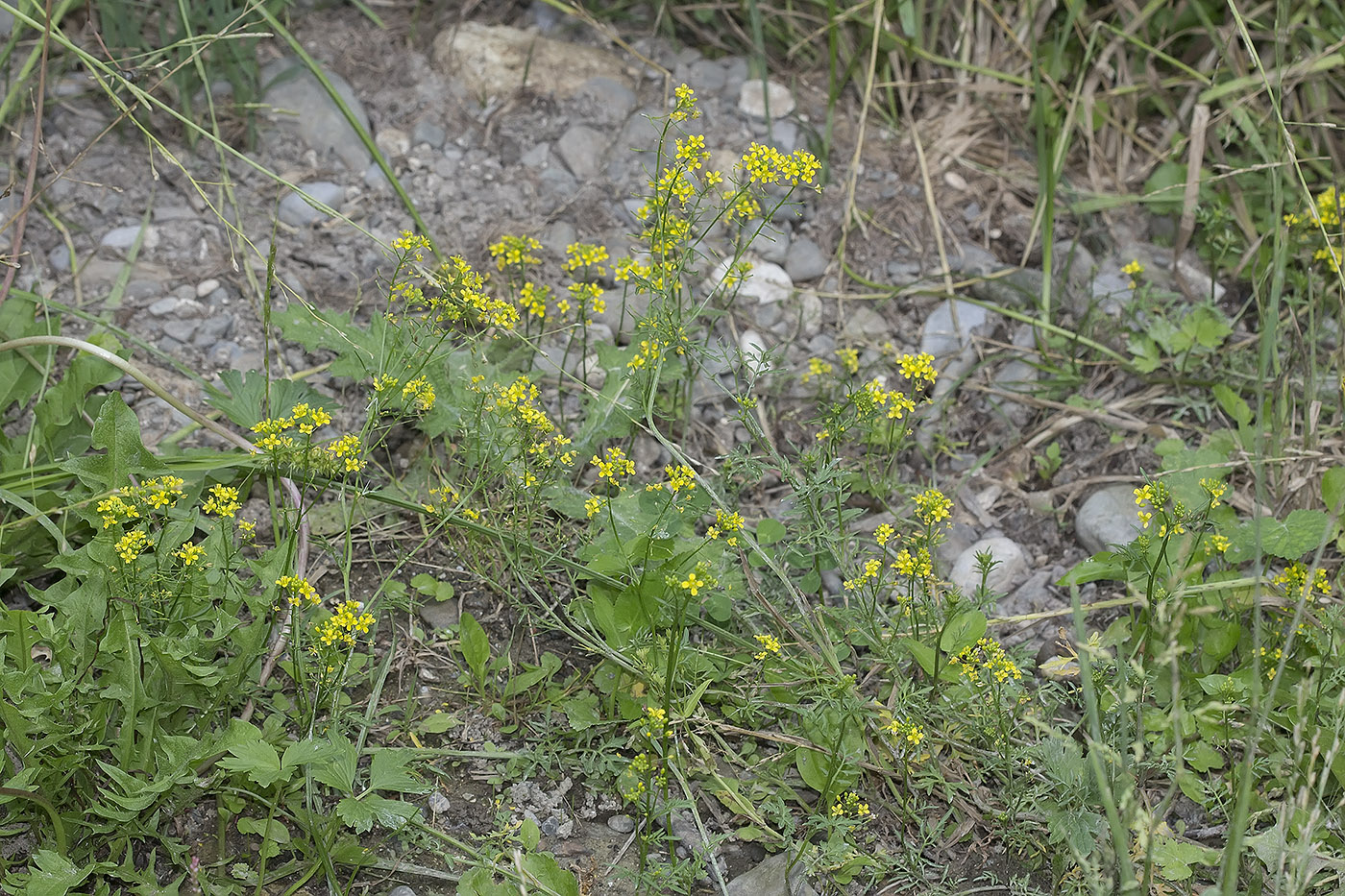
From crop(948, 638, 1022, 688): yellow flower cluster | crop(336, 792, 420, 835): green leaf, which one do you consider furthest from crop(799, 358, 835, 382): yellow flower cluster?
crop(336, 792, 420, 835): green leaf

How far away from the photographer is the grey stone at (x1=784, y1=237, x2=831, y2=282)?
131 inches

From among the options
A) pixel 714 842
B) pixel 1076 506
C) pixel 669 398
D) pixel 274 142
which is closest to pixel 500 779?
pixel 714 842

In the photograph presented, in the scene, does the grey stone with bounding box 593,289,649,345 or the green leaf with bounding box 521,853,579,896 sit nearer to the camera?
the green leaf with bounding box 521,853,579,896

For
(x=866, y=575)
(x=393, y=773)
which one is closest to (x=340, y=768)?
(x=393, y=773)

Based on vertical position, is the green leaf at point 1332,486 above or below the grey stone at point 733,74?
below

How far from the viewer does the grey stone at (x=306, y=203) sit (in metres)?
3.20

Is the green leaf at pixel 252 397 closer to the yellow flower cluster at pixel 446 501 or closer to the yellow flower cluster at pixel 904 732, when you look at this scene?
the yellow flower cluster at pixel 446 501

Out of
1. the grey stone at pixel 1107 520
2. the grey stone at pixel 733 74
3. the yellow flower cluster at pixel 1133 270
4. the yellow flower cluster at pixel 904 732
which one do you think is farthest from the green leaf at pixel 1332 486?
the grey stone at pixel 733 74

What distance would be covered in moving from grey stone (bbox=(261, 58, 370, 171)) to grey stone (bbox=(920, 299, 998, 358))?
172cm

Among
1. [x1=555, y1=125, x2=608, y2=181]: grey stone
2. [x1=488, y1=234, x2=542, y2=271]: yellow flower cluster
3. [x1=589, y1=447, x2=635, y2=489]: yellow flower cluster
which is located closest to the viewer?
[x1=589, y1=447, x2=635, y2=489]: yellow flower cluster

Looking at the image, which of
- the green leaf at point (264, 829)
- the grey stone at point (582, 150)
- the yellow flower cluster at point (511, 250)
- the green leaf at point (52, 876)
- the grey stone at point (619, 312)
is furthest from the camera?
the grey stone at point (582, 150)

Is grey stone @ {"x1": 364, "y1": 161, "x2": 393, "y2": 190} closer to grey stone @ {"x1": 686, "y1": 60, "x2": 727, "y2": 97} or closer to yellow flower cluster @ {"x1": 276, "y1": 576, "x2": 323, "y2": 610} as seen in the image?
grey stone @ {"x1": 686, "y1": 60, "x2": 727, "y2": 97}

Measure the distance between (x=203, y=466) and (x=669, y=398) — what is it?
1054mm

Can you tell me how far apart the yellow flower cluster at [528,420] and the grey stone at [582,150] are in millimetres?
1218
